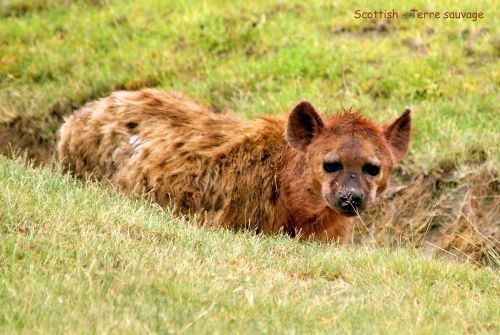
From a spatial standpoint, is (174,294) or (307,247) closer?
(174,294)

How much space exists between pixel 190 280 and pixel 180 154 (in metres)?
3.77

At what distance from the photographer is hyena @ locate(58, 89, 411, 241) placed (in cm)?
835

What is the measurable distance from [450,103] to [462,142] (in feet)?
2.73

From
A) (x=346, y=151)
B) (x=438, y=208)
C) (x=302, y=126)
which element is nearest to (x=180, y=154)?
(x=302, y=126)

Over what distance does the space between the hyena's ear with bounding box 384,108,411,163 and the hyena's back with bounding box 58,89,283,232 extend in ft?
3.27

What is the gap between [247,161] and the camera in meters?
8.88

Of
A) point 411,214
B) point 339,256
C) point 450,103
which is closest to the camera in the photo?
point 339,256

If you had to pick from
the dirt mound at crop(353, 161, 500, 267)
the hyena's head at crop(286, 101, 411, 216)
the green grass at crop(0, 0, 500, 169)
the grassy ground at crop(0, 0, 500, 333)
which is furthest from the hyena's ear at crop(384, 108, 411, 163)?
the green grass at crop(0, 0, 500, 169)

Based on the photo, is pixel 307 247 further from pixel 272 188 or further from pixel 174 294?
pixel 174 294

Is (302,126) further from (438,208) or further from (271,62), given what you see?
(271,62)

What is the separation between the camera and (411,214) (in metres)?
10.5

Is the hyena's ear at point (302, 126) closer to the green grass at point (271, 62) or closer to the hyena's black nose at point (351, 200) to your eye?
the hyena's black nose at point (351, 200)

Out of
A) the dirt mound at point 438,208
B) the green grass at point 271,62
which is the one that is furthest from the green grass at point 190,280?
the green grass at point 271,62

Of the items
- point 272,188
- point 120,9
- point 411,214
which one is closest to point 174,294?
point 272,188
